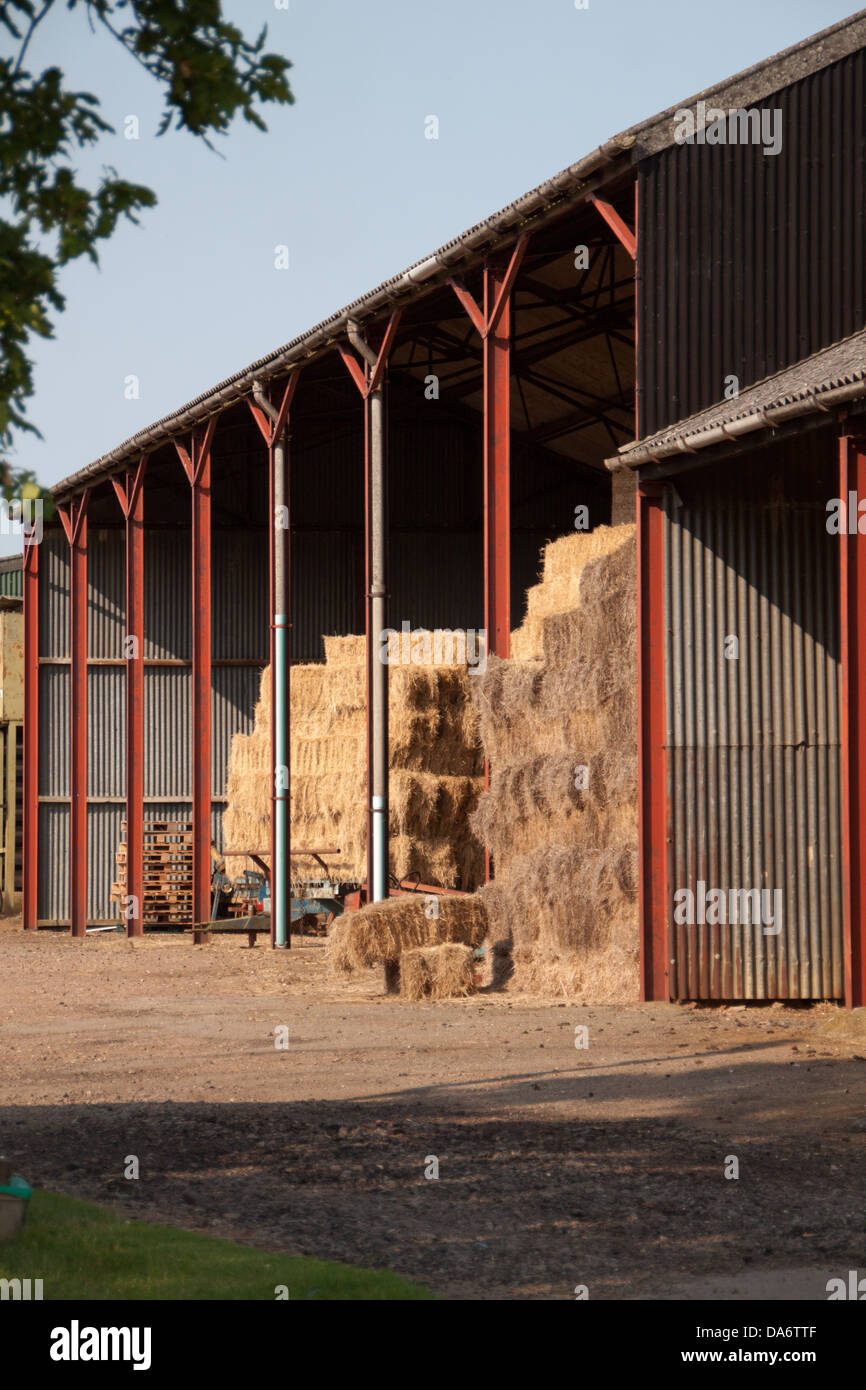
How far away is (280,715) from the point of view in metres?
25.7

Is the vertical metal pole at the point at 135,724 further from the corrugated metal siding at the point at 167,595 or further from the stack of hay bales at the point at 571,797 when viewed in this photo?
the stack of hay bales at the point at 571,797

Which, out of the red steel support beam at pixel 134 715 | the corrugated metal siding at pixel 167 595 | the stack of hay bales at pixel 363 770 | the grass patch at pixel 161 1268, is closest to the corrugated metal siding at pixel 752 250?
the stack of hay bales at pixel 363 770

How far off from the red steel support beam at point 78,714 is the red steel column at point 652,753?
1923cm

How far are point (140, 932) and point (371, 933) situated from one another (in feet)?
45.3

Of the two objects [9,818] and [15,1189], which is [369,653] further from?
[9,818]

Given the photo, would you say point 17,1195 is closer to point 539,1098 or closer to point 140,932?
point 539,1098

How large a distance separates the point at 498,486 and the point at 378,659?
3673 mm

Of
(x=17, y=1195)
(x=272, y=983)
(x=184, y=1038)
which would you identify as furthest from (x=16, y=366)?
(x=272, y=983)

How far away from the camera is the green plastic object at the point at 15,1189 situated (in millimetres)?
7121

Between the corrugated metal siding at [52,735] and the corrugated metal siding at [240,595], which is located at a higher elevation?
the corrugated metal siding at [240,595]

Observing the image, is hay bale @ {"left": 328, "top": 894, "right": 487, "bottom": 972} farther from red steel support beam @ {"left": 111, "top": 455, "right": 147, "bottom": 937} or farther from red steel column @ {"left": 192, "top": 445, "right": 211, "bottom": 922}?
red steel support beam @ {"left": 111, "top": 455, "right": 147, "bottom": 937}

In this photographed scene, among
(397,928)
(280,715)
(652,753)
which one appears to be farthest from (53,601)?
(652,753)

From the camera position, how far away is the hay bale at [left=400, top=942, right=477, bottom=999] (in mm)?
18000
